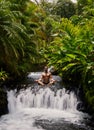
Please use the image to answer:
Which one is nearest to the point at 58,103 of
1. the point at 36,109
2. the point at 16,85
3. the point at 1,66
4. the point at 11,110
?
the point at 36,109

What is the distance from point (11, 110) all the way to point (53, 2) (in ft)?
77.3

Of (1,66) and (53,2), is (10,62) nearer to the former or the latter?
(1,66)

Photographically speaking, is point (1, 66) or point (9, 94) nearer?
point (9, 94)

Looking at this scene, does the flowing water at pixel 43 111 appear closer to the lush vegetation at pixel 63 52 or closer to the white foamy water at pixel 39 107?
the white foamy water at pixel 39 107

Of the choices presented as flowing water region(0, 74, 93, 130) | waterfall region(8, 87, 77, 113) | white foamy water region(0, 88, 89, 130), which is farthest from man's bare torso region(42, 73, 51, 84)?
A: waterfall region(8, 87, 77, 113)

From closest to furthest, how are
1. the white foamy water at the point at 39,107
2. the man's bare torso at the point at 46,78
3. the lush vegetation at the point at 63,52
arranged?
the white foamy water at the point at 39,107, the lush vegetation at the point at 63,52, the man's bare torso at the point at 46,78

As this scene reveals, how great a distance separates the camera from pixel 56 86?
11039 millimetres

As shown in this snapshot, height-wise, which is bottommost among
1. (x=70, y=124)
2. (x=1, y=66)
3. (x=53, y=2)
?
(x=70, y=124)

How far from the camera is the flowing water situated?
26.0 feet

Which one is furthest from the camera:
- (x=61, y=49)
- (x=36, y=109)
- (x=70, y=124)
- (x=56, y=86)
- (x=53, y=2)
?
(x=53, y=2)

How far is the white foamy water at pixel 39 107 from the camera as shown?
8.56 metres

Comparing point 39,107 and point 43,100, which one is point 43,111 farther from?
point 43,100

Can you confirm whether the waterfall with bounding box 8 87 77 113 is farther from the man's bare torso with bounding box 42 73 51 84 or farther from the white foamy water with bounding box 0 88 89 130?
the man's bare torso with bounding box 42 73 51 84

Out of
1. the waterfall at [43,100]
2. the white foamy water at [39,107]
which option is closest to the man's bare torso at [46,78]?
the white foamy water at [39,107]
